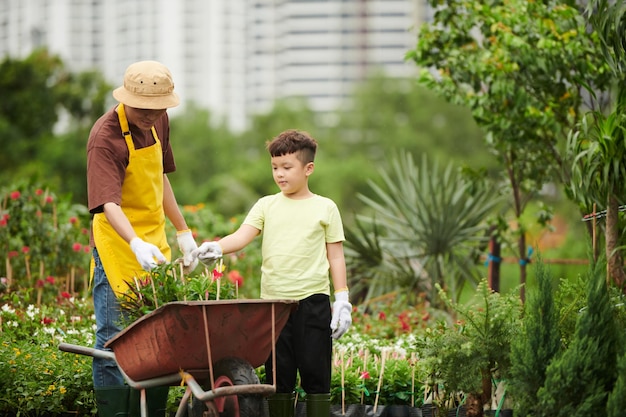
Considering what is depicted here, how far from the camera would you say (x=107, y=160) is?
455 centimetres

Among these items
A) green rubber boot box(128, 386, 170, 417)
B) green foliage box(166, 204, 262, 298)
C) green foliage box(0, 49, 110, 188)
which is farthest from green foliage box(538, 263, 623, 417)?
green foliage box(0, 49, 110, 188)

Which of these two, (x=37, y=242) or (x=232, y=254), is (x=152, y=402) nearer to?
(x=37, y=242)

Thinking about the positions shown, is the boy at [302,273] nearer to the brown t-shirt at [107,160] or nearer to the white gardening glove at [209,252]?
the white gardening glove at [209,252]

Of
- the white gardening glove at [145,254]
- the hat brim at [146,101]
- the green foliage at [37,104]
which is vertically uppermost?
the green foliage at [37,104]

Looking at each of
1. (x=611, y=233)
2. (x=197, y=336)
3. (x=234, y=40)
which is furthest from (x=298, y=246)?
(x=234, y=40)

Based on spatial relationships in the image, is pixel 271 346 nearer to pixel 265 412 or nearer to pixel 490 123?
pixel 265 412

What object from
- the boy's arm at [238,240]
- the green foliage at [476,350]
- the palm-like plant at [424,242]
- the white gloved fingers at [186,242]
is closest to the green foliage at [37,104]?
the palm-like plant at [424,242]

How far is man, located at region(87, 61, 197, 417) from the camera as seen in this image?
4.53 metres

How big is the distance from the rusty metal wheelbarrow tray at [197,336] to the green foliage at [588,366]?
111cm

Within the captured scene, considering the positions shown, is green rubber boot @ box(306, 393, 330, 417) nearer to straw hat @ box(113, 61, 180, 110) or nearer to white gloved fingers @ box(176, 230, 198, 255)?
white gloved fingers @ box(176, 230, 198, 255)

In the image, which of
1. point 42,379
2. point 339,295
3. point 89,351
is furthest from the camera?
point 42,379

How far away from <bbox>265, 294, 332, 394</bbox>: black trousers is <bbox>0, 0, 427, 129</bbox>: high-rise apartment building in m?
147

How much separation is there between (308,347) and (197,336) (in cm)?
75

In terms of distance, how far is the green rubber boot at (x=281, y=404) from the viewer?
15.4 ft
